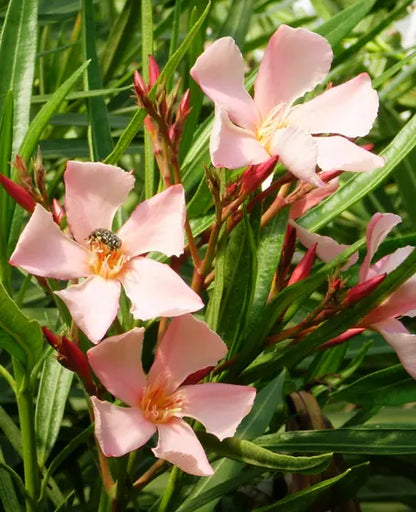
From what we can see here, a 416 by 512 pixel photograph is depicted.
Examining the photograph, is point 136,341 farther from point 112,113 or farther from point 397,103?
point 397,103

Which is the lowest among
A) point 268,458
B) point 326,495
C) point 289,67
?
point 326,495

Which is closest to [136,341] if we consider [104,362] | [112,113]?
[104,362]

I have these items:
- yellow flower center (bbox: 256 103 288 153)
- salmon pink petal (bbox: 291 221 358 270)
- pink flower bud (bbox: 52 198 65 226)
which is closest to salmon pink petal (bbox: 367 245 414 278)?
salmon pink petal (bbox: 291 221 358 270)

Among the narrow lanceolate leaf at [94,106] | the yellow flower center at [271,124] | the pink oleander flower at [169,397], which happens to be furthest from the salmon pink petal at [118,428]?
the narrow lanceolate leaf at [94,106]

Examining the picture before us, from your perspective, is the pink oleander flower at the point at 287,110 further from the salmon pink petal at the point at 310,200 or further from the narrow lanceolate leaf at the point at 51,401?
the narrow lanceolate leaf at the point at 51,401

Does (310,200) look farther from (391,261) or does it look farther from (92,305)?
(92,305)

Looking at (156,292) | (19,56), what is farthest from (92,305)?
(19,56)

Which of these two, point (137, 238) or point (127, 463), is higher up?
point (137, 238)
